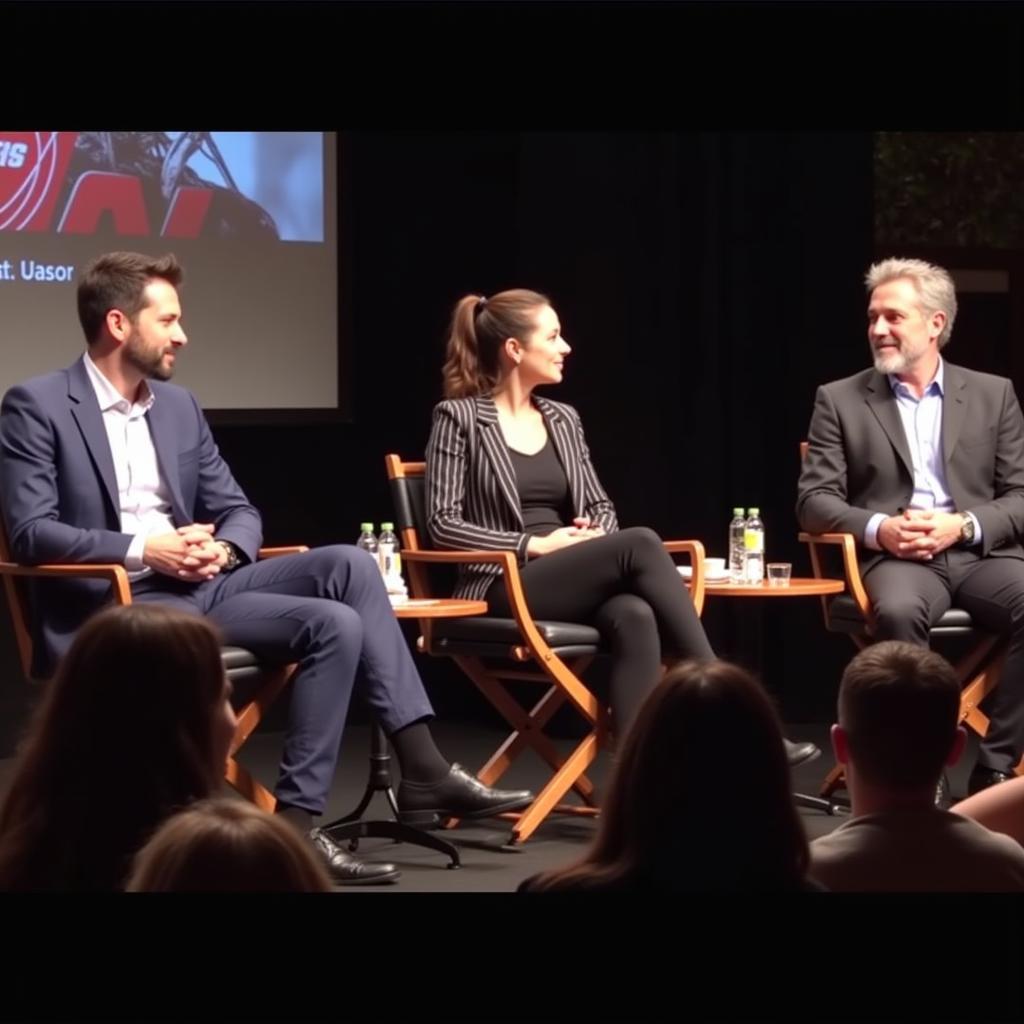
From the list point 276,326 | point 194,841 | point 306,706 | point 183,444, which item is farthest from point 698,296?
point 194,841

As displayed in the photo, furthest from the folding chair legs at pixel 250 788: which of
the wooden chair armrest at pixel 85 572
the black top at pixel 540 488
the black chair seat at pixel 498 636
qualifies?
the black top at pixel 540 488

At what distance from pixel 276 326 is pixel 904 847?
4.98 metres

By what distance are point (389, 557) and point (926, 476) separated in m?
1.52

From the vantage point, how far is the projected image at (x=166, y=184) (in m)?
6.49

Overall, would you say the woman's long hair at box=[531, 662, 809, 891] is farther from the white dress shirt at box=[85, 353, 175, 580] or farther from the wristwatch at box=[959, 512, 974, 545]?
the wristwatch at box=[959, 512, 974, 545]

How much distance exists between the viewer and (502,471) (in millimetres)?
5375

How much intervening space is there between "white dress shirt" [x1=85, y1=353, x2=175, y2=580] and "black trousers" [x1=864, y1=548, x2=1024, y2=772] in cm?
187

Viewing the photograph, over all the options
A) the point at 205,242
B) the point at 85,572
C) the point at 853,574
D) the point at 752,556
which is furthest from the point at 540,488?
the point at 205,242

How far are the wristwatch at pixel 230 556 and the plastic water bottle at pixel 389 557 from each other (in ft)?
2.30

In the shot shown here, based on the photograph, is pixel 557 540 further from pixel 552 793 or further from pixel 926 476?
pixel 926 476

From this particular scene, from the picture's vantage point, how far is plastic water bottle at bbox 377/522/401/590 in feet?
18.1

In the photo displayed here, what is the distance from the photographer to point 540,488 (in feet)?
17.9

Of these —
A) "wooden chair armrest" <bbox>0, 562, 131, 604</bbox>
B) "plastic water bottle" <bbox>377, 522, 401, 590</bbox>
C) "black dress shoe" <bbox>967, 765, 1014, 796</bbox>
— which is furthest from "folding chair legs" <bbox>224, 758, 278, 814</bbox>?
"black dress shoe" <bbox>967, 765, 1014, 796</bbox>

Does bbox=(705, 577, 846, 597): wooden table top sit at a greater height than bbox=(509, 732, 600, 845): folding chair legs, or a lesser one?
greater
